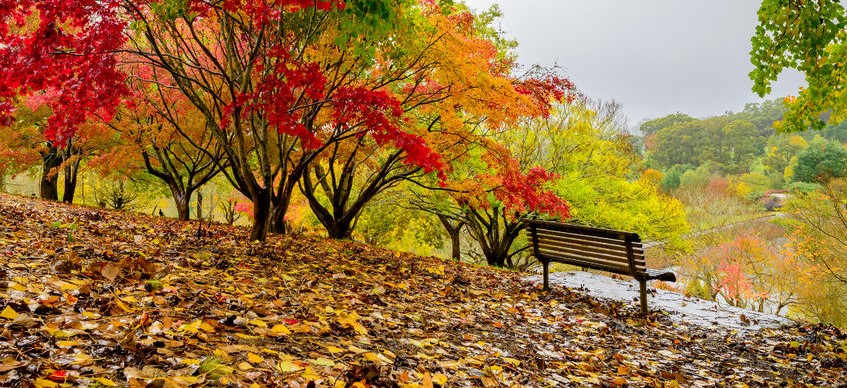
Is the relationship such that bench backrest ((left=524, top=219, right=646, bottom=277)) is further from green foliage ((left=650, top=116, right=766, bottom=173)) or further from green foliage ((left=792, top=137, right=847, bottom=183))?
green foliage ((left=650, top=116, right=766, bottom=173))

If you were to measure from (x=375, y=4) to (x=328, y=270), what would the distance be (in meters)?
2.91

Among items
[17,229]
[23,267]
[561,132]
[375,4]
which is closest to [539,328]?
[375,4]

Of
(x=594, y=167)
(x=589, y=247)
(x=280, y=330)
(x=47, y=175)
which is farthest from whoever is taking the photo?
(x=594, y=167)

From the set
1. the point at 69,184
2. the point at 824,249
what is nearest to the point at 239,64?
the point at 69,184

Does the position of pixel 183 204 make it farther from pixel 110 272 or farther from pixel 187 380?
pixel 187 380

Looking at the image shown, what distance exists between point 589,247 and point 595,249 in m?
0.08

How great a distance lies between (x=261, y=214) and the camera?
20.8ft

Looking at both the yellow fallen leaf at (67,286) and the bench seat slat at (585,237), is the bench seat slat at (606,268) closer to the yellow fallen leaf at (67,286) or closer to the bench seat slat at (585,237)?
the bench seat slat at (585,237)

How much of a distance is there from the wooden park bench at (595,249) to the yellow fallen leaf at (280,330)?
411 centimetres

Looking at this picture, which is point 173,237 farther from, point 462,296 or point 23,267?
point 462,296

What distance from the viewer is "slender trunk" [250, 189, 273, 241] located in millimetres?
6270

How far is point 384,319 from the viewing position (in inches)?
144

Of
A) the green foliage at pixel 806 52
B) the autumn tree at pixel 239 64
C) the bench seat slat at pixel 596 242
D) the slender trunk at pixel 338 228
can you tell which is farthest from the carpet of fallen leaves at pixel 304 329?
the slender trunk at pixel 338 228

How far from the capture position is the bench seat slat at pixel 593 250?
5.65 metres
